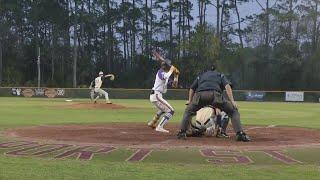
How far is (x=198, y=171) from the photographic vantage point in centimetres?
898

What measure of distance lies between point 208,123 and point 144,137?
5.64 ft

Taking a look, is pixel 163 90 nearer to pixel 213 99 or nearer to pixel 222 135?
pixel 222 135

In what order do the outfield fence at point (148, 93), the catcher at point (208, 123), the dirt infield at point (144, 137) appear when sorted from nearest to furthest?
the dirt infield at point (144, 137)
the catcher at point (208, 123)
the outfield fence at point (148, 93)

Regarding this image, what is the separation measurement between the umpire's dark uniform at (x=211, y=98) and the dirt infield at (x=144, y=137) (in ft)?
1.67

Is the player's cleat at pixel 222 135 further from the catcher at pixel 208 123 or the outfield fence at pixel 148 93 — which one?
the outfield fence at pixel 148 93

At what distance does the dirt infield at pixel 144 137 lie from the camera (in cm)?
1268

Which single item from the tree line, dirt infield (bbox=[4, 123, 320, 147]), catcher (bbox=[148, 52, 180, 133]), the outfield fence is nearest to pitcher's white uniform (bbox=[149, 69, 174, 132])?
catcher (bbox=[148, 52, 180, 133])

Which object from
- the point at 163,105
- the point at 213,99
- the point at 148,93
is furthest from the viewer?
the point at 148,93

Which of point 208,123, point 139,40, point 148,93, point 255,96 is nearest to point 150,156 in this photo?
point 208,123

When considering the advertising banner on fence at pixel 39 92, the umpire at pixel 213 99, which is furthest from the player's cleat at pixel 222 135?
the advertising banner on fence at pixel 39 92

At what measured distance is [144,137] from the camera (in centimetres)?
1395

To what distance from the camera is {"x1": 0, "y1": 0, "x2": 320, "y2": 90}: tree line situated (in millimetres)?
71500

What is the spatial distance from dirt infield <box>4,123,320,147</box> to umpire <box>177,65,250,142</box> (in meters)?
0.41

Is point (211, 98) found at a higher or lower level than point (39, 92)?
higher
